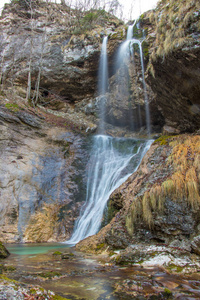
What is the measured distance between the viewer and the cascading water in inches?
381

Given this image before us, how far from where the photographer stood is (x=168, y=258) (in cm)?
454

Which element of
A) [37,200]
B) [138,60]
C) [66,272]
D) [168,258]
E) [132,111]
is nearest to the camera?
[66,272]

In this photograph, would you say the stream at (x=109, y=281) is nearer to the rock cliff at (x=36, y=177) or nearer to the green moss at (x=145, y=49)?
the rock cliff at (x=36, y=177)

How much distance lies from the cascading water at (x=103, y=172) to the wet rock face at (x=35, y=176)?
639mm

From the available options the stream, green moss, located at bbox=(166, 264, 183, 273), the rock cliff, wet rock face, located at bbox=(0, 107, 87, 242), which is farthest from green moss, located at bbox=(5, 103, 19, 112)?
green moss, located at bbox=(166, 264, 183, 273)

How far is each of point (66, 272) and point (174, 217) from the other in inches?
117

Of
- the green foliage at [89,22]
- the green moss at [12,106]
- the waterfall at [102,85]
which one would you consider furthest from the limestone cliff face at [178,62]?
the green foliage at [89,22]

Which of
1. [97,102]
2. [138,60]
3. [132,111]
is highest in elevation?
[138,60]

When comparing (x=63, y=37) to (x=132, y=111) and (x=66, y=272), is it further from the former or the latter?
(x=66, y=272)

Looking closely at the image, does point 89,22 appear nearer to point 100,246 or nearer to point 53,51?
point 53,51

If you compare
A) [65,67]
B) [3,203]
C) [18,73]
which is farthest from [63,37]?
[3,203]

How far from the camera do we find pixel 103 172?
1278 cm

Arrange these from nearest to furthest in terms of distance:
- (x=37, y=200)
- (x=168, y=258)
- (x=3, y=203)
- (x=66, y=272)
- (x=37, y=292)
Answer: (x=37, y=292)
(x=66, y=272)
(x=168, y=258)
(x=3, y=203)
(x=37, y=200)

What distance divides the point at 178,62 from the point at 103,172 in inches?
306
